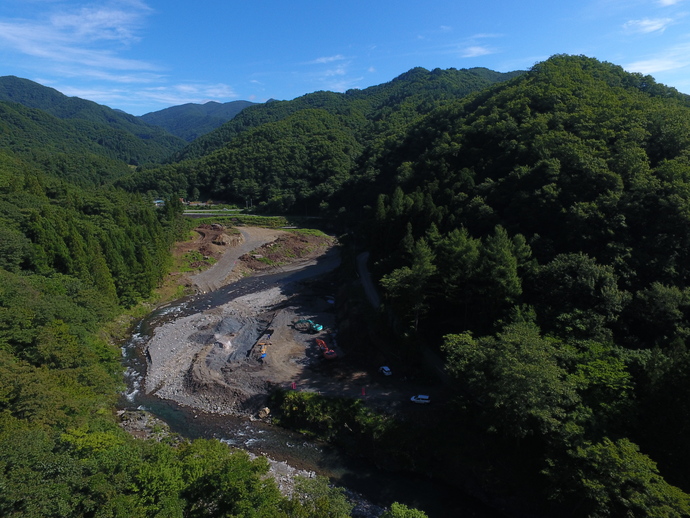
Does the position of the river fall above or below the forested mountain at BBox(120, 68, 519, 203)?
below

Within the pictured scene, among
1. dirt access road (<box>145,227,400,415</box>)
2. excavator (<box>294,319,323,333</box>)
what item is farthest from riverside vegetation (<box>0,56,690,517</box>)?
excavator (<box>294,319,323,333</box>)

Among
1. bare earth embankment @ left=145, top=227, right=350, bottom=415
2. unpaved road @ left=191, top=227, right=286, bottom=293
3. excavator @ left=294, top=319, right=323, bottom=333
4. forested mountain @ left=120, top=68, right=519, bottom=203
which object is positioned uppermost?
forested mountain @ left=120, top=68, right=519, bottom=203

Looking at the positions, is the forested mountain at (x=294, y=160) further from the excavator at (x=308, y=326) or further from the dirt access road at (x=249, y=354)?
the excavator at (x=308, y=326)

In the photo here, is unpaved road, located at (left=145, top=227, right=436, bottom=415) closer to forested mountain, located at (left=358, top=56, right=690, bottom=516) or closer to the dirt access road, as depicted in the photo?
the dirt access road

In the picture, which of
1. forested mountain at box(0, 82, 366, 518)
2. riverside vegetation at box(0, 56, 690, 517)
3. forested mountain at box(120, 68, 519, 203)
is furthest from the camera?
forested mountain at box(120, 68, 519, 203)

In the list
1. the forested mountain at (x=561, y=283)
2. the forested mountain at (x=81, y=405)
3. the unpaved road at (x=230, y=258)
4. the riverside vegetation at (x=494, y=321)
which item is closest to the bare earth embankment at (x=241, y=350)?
the unpaved road at (x=230, y=258)

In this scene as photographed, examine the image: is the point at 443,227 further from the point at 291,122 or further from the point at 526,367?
the point at 291,122
